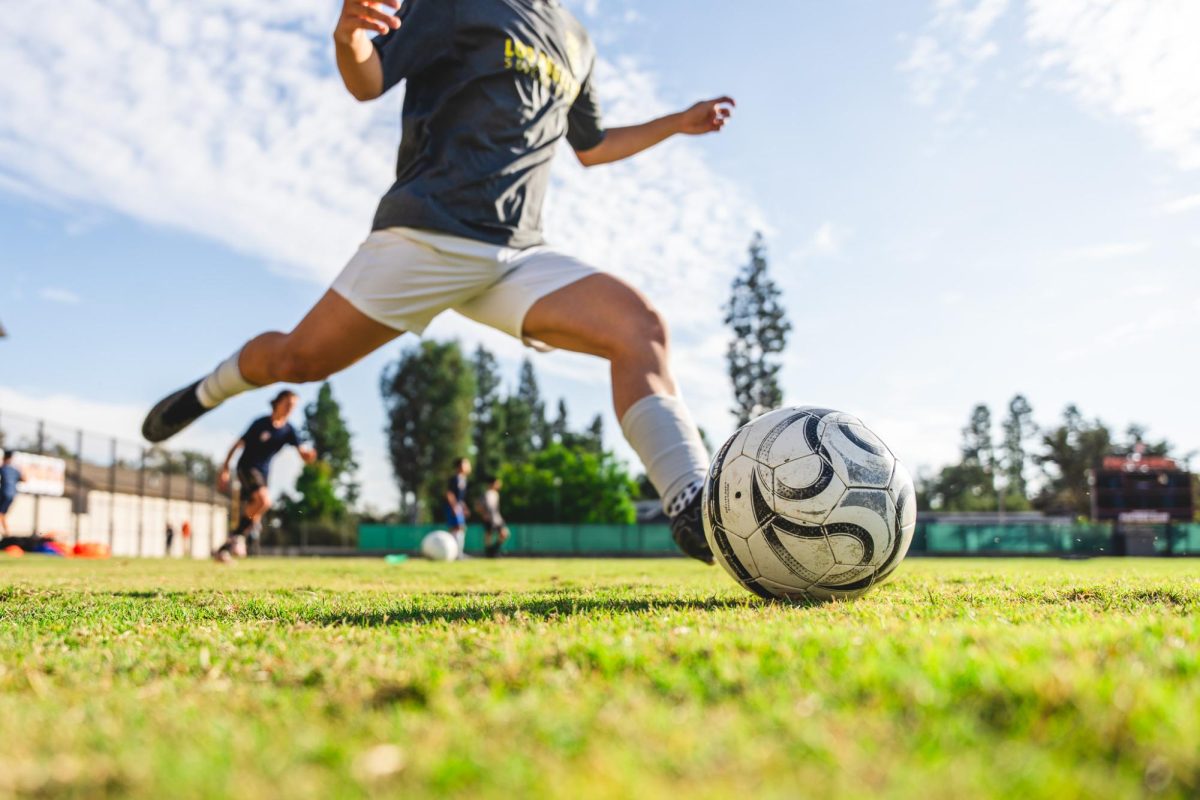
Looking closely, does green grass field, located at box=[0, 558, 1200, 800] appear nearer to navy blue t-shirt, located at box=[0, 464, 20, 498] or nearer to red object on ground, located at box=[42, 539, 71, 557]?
navy blue t-shirt, located at box=[0, 464, 20, 498]

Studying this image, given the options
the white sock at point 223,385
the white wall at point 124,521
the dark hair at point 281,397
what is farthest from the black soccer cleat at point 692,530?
the white wall at point 124,521

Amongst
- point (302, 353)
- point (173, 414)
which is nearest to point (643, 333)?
point (302, 353)

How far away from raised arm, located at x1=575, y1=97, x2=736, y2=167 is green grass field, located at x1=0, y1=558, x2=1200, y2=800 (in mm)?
3250

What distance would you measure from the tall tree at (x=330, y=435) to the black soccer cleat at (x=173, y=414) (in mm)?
79883

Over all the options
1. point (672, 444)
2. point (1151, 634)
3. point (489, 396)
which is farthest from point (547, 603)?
point (489, 396)

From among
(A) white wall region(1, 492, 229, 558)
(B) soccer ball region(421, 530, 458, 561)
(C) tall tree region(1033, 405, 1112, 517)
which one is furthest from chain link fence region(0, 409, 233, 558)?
(C) tall tree region(1033, 405, 1112, 517)

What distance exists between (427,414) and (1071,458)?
6216 centimetres

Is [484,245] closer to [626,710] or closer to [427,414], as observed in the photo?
[626,710]

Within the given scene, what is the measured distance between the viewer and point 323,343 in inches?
171

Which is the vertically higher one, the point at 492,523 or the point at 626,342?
the point at 626,342

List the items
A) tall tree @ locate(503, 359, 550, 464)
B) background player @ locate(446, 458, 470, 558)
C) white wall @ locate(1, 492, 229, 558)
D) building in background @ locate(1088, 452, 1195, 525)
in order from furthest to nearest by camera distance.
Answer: tall tree @ locate(503, 359, 550, 464) → building in background @ locate(1088, 452, 1195, 525) → white wall @ locate(1, 492, 229, 558) → background player @ locate(446, 458, 470, 558)

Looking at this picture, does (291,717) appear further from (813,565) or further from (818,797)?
(813,565)

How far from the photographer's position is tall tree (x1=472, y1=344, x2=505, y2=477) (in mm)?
76625

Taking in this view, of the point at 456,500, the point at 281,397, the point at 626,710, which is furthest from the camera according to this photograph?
the point at 456,500
